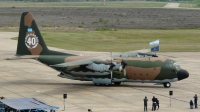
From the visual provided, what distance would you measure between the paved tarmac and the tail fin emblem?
14.6ft

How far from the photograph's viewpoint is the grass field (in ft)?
323

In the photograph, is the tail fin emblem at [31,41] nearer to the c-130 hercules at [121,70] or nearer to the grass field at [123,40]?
the c-130 hercules at [121,70]

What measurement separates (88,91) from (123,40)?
56393 mm

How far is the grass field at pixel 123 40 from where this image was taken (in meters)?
98.5

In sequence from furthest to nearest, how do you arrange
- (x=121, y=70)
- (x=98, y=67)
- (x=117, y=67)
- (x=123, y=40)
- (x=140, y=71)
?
(x=123, y=40)
(x=140, y=71)
(x=121, y=70)
(x=117, y=67)
(x=98, y=67)

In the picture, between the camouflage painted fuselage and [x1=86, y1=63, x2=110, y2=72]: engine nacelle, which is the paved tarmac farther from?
[x1=86, y1=63, x2=110, y2=72]: engine nacelle

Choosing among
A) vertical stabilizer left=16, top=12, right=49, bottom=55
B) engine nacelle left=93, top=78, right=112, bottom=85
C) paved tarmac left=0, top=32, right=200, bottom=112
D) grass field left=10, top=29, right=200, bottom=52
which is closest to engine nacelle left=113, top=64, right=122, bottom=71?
engine nacelle left=93, top=78, right=112, bottom=85

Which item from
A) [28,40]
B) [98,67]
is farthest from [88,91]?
[28,40]

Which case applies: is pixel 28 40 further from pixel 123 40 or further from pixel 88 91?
pixel 123 40

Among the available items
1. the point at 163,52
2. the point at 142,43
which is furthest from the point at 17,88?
the point at 142,43

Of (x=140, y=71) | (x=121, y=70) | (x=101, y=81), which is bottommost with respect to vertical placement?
(x=101, y=81)

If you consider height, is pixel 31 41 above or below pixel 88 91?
above

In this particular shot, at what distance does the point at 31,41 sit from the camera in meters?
60.6

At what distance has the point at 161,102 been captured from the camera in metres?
50.1
